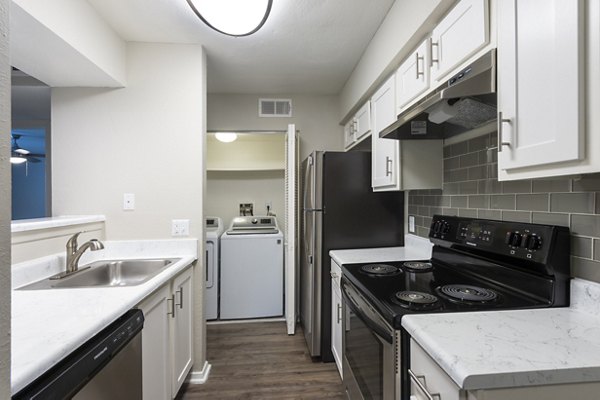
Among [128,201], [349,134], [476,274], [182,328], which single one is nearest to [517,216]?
[476,274]

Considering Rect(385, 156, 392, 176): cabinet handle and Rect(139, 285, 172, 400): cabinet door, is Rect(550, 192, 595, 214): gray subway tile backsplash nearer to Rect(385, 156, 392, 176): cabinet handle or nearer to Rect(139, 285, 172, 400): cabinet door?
Rect(385, 156, 392, 176): cabinet handle

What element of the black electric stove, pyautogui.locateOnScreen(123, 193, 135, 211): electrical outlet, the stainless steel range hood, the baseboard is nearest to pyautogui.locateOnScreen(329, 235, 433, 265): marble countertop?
the black electric stove

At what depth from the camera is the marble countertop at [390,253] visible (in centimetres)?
185

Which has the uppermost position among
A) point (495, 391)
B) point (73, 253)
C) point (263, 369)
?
point (73, 253)

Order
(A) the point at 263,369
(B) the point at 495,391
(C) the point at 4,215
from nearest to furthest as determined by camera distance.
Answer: (C) the point at 4,215 → (B) the point at 495,391 → (A) the point at 263,369

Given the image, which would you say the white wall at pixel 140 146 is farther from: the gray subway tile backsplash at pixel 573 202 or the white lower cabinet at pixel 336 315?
the gray subway tile backsplash at pixel 573 202

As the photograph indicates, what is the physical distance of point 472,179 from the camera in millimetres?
1536

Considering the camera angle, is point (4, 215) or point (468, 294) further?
point (468, 294)

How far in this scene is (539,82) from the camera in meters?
0.80

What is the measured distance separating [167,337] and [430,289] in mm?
1417

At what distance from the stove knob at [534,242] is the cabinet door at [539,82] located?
1.13ft

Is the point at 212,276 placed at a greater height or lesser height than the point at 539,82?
lesser

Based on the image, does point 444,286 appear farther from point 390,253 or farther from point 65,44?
point 65,44

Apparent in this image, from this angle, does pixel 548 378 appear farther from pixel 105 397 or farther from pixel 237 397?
pixel 237 397
